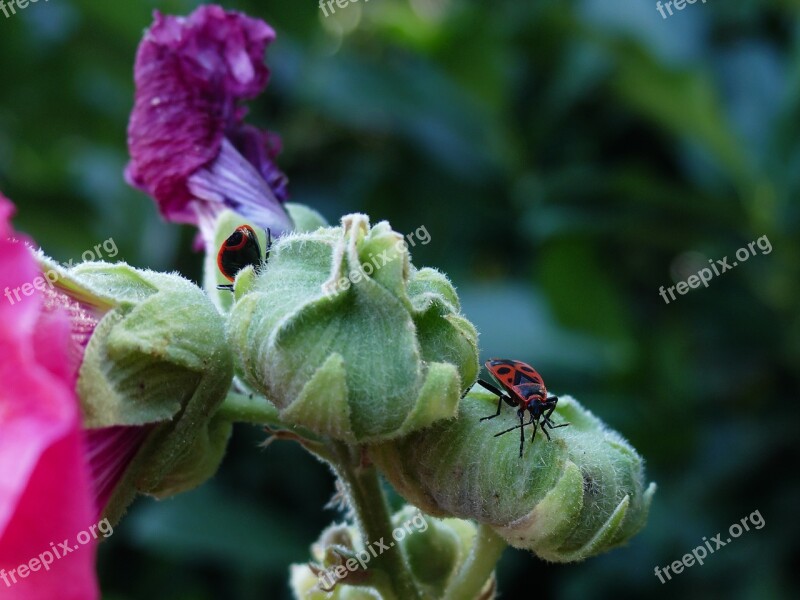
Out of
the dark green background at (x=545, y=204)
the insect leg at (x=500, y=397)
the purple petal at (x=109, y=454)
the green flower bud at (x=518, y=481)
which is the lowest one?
the dark green background at (x=545, y=204)

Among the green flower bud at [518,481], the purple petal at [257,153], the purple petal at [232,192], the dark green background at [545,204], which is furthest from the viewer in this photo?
the dark green background at [545,204]

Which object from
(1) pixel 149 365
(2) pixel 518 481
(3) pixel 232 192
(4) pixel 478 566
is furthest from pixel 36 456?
(3) pixel 232 192

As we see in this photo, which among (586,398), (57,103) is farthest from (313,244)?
(57,103)

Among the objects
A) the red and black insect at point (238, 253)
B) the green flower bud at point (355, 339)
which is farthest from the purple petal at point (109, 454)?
the red and black insect at point (238, 253)

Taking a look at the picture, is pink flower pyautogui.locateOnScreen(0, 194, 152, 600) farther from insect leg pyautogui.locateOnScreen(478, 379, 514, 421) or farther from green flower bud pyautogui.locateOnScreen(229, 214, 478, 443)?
insect leg pyautogui.locateOnScreen(478, 379, 514, 421)

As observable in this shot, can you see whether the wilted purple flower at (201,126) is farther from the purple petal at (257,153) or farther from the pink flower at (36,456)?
the pink flower at (36,456)

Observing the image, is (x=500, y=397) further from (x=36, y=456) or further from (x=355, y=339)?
(x=36, y=456)

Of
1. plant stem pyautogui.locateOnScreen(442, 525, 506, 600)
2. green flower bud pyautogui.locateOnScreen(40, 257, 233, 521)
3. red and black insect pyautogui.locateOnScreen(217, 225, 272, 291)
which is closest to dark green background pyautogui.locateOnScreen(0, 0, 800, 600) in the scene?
plant stem pyautogui.locateOnScreen(442, 525, 506, 600)
